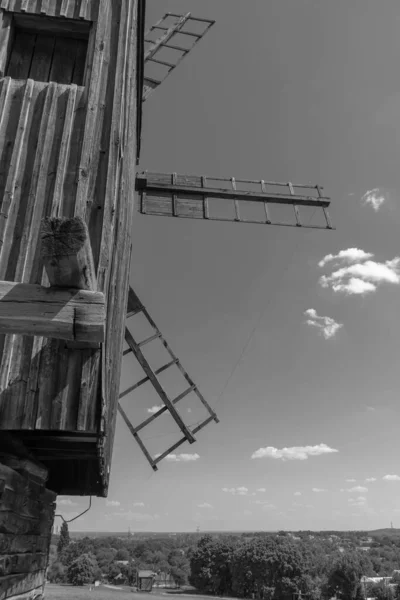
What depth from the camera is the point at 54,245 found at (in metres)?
1.83

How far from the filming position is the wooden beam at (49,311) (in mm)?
2129

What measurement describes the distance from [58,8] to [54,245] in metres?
4.34

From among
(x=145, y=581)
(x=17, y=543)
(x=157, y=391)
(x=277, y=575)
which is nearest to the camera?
(x=17, y=543)

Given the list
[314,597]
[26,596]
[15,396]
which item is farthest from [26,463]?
[314,597]

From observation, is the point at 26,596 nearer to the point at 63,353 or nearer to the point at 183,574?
the point at 63,353

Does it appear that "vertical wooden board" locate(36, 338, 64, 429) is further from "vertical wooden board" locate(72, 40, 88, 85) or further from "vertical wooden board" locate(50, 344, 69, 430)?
"vertical wooden board" locate(72, 40, 88, 85)

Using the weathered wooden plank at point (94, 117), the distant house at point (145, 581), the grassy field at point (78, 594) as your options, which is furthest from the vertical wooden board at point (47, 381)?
the distant house at point (145, 581)

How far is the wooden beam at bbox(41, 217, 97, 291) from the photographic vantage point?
178 centimetres

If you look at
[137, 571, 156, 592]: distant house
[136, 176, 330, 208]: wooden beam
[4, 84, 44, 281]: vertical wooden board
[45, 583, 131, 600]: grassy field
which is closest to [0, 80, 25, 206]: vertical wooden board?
[4, 84, 44, 281]: vertical wooden board

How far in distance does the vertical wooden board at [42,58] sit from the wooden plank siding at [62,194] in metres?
0.28

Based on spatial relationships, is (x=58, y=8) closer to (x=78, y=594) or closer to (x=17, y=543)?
(x=17, y=543)

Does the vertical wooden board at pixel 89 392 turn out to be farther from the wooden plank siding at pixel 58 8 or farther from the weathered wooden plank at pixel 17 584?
the wooden plank siding at pixel 58 8

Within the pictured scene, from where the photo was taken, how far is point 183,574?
84.8 meters

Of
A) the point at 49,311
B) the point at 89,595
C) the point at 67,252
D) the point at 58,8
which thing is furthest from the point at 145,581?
the point at 67,252
